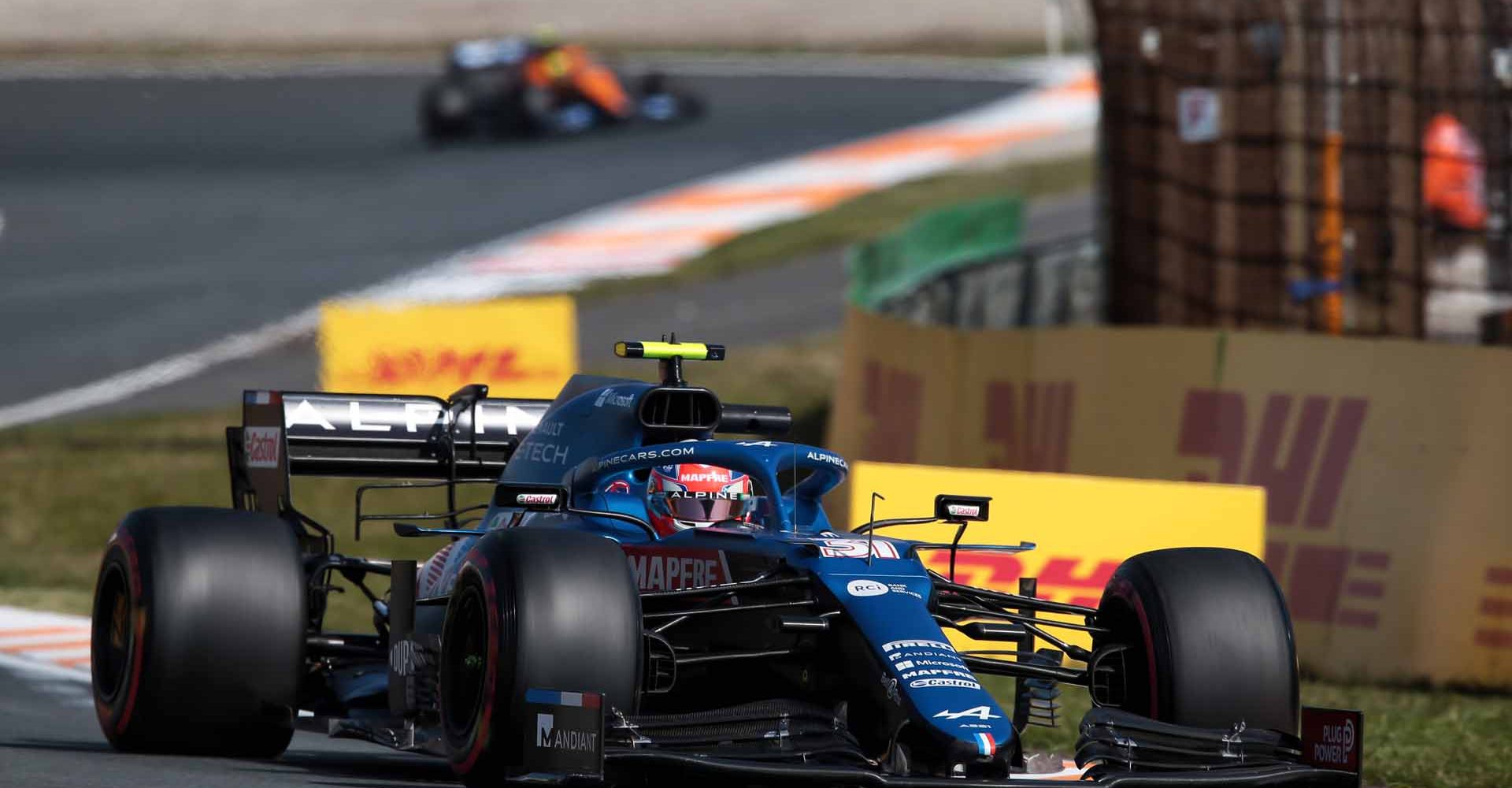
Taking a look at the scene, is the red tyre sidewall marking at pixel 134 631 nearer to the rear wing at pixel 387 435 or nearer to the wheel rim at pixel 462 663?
the wheel rim at pixel 462 663

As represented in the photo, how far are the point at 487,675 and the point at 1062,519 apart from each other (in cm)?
509

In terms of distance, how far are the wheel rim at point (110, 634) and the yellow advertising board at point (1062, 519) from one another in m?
3.93

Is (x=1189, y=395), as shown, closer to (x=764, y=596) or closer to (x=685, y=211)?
(x=764, y=596)

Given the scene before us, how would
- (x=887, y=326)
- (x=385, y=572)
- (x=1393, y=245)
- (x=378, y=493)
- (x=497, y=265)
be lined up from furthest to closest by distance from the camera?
(x=497, y=265)
(x=378, y=493)
(x=1393, y=245)
(x=887, y=326)
(x=385, y=572)

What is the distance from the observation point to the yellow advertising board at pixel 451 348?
773 inches

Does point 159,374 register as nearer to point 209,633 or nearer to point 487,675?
point 209,633

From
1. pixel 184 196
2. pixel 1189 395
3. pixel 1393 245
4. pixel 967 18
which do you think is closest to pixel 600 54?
pixel 967 18

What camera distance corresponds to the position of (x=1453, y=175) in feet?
61.2

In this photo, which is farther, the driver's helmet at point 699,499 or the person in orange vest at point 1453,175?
the person in orange vest at point 1453,175

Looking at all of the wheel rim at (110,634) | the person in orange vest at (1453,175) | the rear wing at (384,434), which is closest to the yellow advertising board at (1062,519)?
the rear wing at (384,434)

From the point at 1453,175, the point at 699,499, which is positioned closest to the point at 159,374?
the point at 1453,175

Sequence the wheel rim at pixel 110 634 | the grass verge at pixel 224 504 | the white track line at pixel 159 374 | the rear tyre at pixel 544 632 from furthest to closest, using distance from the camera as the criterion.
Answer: the white track line at pixel 159 374 → the grass verge at pixel 224 504 → the wheel rim at pixel 110 634 → the rear tyre at pixel 544 632

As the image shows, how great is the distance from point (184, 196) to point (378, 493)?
51.0ft

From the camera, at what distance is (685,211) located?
3316cm
